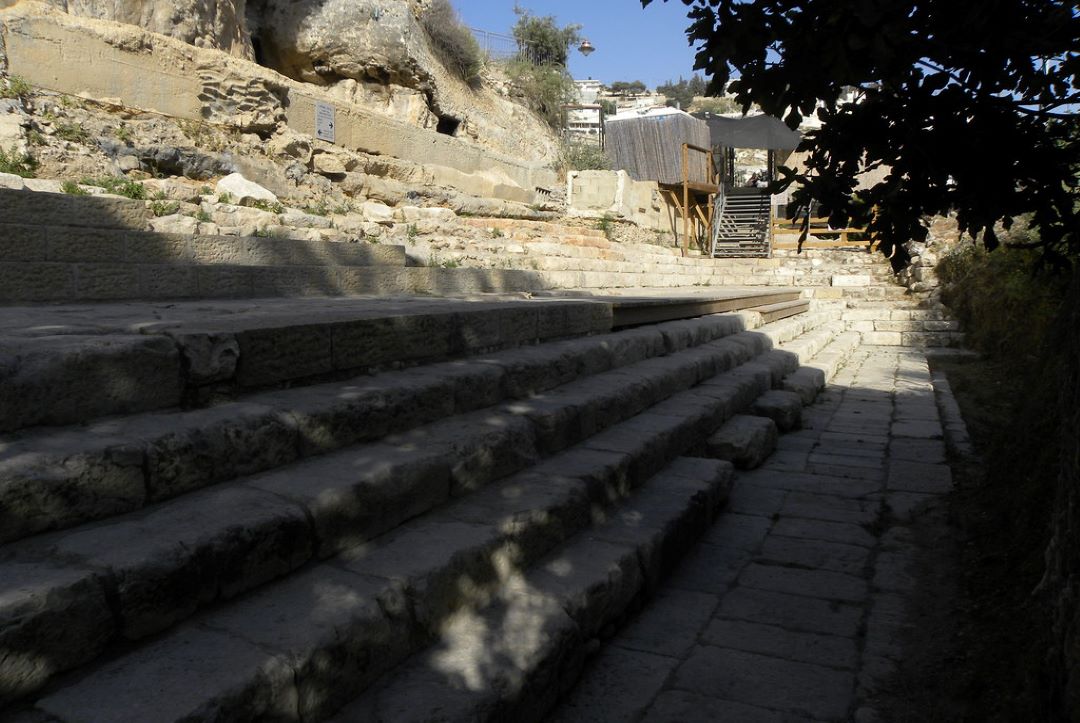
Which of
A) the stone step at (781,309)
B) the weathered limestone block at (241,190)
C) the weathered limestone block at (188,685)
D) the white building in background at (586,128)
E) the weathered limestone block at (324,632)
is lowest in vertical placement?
the weathered limestone block at (324,632)

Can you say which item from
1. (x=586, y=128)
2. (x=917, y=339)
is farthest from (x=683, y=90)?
(x=917, y=339)

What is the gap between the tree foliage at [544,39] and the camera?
101 ft

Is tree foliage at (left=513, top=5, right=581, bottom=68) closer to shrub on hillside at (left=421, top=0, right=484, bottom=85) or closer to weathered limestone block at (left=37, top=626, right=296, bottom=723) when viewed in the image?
shrub on hillside at (left=421, top=0, right=484, bottom=85)

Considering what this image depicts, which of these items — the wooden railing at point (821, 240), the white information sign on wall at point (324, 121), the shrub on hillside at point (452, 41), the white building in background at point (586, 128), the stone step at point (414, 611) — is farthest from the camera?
the white building in background at point (586, 128)

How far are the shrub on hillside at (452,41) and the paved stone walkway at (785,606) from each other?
60.8ft

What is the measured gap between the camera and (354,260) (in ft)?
18.8

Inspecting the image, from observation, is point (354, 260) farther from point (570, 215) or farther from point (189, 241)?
point (570, 215)

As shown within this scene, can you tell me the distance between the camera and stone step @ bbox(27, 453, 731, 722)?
1.38m

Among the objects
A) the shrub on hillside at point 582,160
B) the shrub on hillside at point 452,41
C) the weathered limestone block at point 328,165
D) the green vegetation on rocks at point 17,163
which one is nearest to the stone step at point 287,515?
the green vegetation on rocks at point 17,163

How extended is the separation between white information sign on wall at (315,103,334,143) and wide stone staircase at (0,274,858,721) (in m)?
9.04

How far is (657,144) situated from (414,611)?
24.1 m

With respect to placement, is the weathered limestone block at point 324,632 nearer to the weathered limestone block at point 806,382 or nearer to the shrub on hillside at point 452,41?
the weathered limestone block at point 806,382

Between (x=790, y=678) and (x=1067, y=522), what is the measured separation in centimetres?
96

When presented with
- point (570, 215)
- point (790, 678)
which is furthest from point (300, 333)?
point (570, 215)
